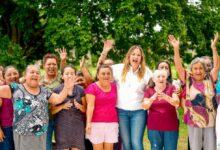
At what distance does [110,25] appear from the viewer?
1831cm

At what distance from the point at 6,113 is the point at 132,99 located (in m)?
2.05

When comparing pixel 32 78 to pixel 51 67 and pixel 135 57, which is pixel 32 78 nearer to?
pixel 51 67

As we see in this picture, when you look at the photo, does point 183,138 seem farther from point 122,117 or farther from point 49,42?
point 49,42

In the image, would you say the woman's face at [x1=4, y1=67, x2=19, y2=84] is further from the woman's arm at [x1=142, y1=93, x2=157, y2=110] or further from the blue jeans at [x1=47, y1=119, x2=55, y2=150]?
the woman's arm at [x1=142, y1=93, x2=157, y2=110]

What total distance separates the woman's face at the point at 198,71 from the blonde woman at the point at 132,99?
803mm

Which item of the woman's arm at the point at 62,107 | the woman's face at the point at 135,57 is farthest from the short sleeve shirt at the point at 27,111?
the woman's face at the point at 135,57

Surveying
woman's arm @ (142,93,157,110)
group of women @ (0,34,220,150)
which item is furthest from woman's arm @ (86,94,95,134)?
woman's arm @ (142,93,157,110)

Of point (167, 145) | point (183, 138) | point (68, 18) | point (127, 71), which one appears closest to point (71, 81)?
point (127, 71)

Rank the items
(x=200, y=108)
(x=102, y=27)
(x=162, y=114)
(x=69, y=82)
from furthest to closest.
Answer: (x=102, y=27)
(x=162, y=114)
(x=200, y=108)
(x=69, y=82)

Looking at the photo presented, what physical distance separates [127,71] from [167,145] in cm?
139

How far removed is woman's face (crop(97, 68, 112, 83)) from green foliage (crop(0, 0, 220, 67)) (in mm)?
9182

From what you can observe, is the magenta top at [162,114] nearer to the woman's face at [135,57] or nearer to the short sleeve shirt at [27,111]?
the woman's face at [135,57]

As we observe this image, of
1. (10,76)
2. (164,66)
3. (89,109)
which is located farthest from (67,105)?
(164,66)

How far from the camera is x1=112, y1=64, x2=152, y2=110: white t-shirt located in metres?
7.49
